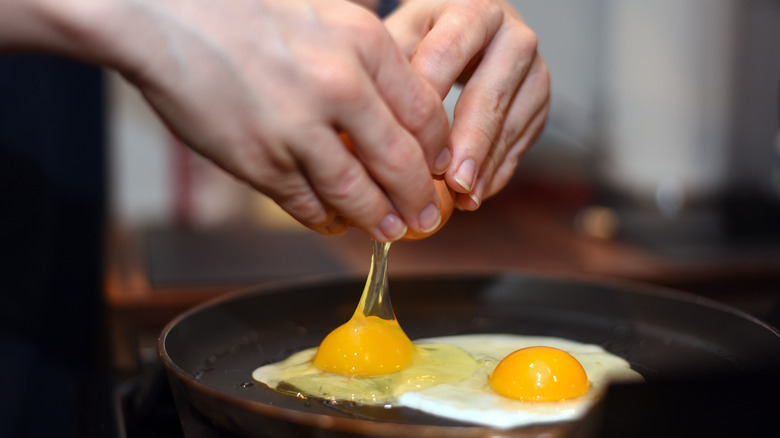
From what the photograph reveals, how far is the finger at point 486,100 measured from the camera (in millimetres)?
802

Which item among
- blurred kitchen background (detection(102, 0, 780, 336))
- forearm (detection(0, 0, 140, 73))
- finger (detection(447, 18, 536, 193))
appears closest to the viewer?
forearm (detection(0, 0, 140, 73))

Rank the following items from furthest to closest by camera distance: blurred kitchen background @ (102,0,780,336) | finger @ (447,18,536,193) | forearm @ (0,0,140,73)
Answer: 1. blurred kitchen background @ (102,0,780,336)
2. finger @ (447,18,536,193)
3. forearm @ (0,0,140,73)

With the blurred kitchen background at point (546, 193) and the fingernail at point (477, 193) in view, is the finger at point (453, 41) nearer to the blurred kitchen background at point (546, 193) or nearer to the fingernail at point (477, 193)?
the fingernail at point (477, 193)

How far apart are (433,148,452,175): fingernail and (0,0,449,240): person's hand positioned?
82 mm

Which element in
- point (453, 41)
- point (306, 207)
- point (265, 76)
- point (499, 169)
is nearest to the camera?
point (265, 76)

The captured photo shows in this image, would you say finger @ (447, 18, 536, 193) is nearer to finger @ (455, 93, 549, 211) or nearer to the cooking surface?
finger @ (455, 93, 549, 211)

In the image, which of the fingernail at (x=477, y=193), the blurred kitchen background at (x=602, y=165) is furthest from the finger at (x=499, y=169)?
the blurred kitchen background at (x=602, y=165)

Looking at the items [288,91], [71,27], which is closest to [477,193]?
[288,91]

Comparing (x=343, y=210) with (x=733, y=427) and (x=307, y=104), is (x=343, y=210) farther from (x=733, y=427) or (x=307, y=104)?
(x=733, y=427)

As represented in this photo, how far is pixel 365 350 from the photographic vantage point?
Answer: 88cm

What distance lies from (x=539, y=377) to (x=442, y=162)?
10.1 inches

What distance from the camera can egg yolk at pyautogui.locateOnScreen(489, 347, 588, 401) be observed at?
2.61 ft

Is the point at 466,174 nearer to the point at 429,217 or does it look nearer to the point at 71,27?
the point at 429,217

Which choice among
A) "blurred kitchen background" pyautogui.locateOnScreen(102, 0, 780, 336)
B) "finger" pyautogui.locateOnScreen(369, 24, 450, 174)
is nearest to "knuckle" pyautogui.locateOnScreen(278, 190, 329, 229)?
"finger" pyautogui.locateOnScreen(369, 24, 450, 174)
